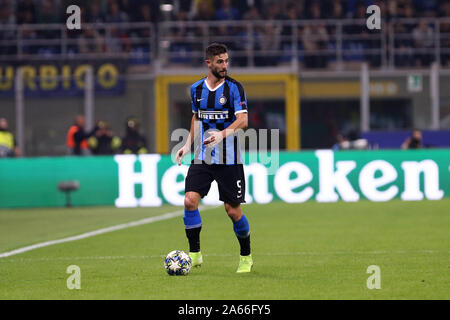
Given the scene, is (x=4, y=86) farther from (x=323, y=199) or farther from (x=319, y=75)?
(x=323, y=199)

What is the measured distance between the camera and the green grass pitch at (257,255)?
7.48 metres

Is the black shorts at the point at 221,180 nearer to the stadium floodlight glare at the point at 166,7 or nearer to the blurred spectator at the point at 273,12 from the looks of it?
the stadium floodlight glare at the point at 166,7

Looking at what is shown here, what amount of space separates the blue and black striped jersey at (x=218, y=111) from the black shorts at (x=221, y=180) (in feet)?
0.21

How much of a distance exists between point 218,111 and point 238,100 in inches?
8.7

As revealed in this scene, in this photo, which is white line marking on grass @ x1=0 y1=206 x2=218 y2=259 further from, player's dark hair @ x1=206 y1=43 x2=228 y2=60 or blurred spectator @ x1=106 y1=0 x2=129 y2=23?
blurred spectator @ x1=106 y1=0 x2=129 y2=23

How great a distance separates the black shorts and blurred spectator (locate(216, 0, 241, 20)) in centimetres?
1904

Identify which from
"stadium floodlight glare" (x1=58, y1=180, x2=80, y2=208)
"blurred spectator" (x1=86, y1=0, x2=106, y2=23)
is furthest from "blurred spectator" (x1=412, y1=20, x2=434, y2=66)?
"stadium floodlight glare" (x1=58, y1=180, x2=80, y2=208)

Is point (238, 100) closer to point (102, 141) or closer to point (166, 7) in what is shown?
point (102, 141)

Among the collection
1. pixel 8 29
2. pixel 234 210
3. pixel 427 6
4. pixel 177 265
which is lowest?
pixel 177 265

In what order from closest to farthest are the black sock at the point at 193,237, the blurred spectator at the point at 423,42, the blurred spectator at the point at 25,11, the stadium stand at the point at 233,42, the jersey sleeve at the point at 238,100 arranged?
the jersey sleeve at the point at 238,100 → the black sock at the point at 193,237 → the stadium stand at the point at 233,42 → the blurred spectator at the point at 423,42 → the blurred spectator at the point at 25,11

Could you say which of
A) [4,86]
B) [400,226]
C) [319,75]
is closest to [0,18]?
[4,86]

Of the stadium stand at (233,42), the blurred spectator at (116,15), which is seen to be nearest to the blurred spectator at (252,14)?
the stadium stand at (233,42)

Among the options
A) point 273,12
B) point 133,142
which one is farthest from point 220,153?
point 273,12

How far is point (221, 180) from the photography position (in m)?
8.68
